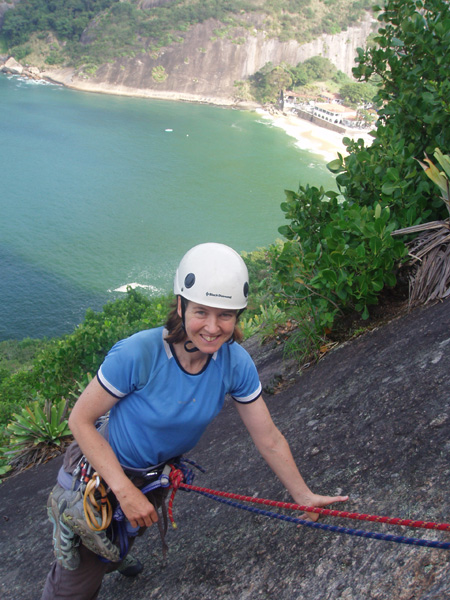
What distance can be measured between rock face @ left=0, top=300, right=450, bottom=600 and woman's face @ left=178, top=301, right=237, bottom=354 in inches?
42.0

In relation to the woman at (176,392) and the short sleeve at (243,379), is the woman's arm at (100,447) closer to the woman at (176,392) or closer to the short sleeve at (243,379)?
the woman at (176,392)

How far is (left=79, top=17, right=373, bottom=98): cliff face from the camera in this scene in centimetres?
9306

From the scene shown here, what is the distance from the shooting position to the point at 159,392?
213cm

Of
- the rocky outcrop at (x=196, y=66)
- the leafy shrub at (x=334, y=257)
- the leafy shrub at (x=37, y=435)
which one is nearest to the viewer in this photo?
the leafy shrub at (x=334, y=257)

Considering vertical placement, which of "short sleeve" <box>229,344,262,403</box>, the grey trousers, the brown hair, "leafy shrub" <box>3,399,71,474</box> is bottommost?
"leafy shrub" <box>3,399,71,474</box>

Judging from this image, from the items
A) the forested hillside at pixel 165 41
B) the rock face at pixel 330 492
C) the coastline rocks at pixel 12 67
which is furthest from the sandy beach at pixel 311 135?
the rock face at pixel 330 492

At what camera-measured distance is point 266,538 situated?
255 cm

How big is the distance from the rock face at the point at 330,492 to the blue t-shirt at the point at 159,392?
0.70m

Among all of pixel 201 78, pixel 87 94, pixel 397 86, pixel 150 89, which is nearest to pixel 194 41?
pixel 201 78

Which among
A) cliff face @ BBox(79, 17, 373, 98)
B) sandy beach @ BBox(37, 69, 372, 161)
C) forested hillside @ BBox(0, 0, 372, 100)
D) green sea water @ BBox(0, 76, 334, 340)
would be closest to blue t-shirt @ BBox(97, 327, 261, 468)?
green sea water @ BBox(0, 76, 334, 340)

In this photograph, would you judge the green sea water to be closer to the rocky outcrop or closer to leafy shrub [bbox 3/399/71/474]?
the rocky outcrop

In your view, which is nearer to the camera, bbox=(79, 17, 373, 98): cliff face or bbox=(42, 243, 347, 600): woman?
bbox=(42, 243, 347, 600): woman

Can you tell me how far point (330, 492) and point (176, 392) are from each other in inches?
42.5

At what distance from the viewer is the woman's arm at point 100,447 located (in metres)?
2.06
